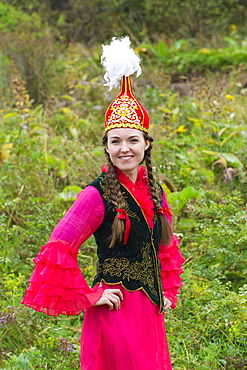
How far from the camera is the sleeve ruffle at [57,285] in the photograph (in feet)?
6.76

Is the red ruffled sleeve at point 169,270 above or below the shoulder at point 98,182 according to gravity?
below

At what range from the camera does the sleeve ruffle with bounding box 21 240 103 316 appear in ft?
6.76

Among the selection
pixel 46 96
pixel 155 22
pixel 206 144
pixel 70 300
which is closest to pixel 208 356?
pixel 70 300

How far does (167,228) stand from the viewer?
2.45 metres

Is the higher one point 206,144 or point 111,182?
point 206,144

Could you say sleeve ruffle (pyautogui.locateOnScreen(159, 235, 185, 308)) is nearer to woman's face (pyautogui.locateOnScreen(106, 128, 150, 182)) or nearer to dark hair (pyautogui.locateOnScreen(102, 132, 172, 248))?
dark hair (pyautogui.locateOnScreen(102, 132, 172, 248))

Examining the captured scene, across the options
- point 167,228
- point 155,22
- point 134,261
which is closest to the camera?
point 134,261

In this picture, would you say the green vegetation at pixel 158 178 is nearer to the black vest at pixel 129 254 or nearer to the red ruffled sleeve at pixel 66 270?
the black vest at pixel 129 254

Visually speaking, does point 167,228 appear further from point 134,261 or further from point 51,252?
point 51,252

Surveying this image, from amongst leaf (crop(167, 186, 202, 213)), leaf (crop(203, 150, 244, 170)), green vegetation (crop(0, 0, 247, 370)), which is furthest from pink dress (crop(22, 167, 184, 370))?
leaf (crop(203, 150, 244, 170))

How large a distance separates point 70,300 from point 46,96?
20.9 feet

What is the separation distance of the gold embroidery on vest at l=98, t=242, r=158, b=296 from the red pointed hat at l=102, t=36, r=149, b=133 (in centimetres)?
55

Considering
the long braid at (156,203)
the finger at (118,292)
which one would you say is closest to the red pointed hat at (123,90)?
the long braid at (156,203)

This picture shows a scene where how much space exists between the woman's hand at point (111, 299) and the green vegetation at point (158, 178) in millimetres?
974
